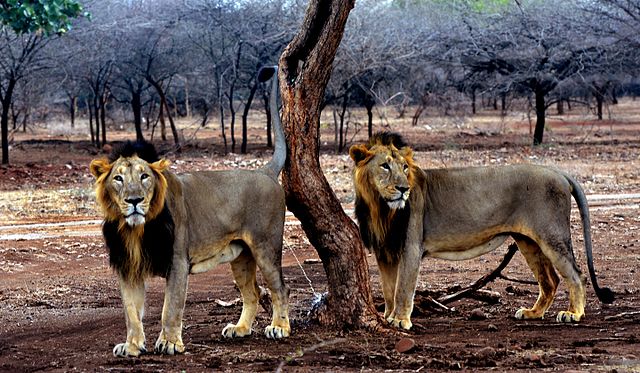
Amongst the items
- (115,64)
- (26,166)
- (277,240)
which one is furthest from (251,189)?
(115,64)

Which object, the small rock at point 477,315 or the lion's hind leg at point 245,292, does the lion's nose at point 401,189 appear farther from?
the small rock at point 477,315

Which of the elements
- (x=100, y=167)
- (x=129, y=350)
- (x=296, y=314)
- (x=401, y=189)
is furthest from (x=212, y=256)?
(x=401, y=189)

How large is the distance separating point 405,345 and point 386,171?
1259 mm

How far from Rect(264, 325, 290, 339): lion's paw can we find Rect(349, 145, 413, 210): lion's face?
105 cm

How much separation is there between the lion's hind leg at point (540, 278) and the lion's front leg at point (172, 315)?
A: 2.57 m

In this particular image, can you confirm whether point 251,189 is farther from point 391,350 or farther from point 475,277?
point 475,277

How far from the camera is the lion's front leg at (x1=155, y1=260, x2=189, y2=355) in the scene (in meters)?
6.12

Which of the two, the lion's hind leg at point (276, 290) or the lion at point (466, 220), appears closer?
the lion's hind leg at point (276, 290)

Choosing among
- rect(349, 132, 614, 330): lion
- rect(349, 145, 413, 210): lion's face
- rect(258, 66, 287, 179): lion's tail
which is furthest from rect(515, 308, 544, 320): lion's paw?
rect(258, 66, 287, 179): lion's tail

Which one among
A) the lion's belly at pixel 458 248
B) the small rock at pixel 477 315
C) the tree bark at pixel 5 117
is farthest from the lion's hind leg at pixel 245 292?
the tree bark at pixel 5 117

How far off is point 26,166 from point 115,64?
272 inches

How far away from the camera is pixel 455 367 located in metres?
5.59

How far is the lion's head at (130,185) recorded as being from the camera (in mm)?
5871

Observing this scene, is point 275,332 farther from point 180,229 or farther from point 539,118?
point 539,118
